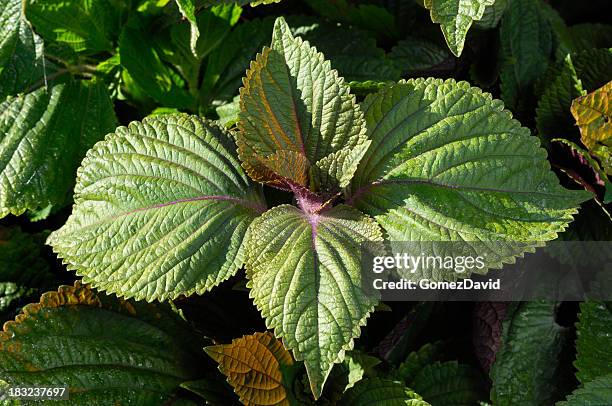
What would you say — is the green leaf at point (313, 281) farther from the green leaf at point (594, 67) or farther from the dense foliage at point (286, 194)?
the green leaf at point (594, 67)

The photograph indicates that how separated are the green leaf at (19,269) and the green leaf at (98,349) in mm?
201

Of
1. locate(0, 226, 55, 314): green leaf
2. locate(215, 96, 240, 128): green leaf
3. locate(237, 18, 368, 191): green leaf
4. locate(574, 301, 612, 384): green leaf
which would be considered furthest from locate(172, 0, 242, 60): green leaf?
locate(574, 301, 612, 384): green leaf

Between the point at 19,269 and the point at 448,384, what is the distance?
0.82 metres

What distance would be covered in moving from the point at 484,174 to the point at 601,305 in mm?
428

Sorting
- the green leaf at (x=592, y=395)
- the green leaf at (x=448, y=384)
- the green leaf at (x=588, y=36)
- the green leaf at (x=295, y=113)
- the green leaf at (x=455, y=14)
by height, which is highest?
the green leaf at (x=588, y=36)

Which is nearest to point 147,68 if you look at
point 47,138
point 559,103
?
point 47,138

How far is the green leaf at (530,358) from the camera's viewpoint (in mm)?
1222

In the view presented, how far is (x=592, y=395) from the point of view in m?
1.10

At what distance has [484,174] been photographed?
39.5 inches

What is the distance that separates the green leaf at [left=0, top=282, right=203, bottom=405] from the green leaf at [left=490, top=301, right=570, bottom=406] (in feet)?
1.76

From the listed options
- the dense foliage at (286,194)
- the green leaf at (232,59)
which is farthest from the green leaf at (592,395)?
the green leaf at (232,59)

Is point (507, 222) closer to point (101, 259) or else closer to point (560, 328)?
point (560, 328)

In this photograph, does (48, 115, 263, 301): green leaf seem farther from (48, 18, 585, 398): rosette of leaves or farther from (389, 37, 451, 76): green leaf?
(389, 37, 451, 76): green leaf

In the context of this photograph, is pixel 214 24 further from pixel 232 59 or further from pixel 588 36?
pixel 588 36
